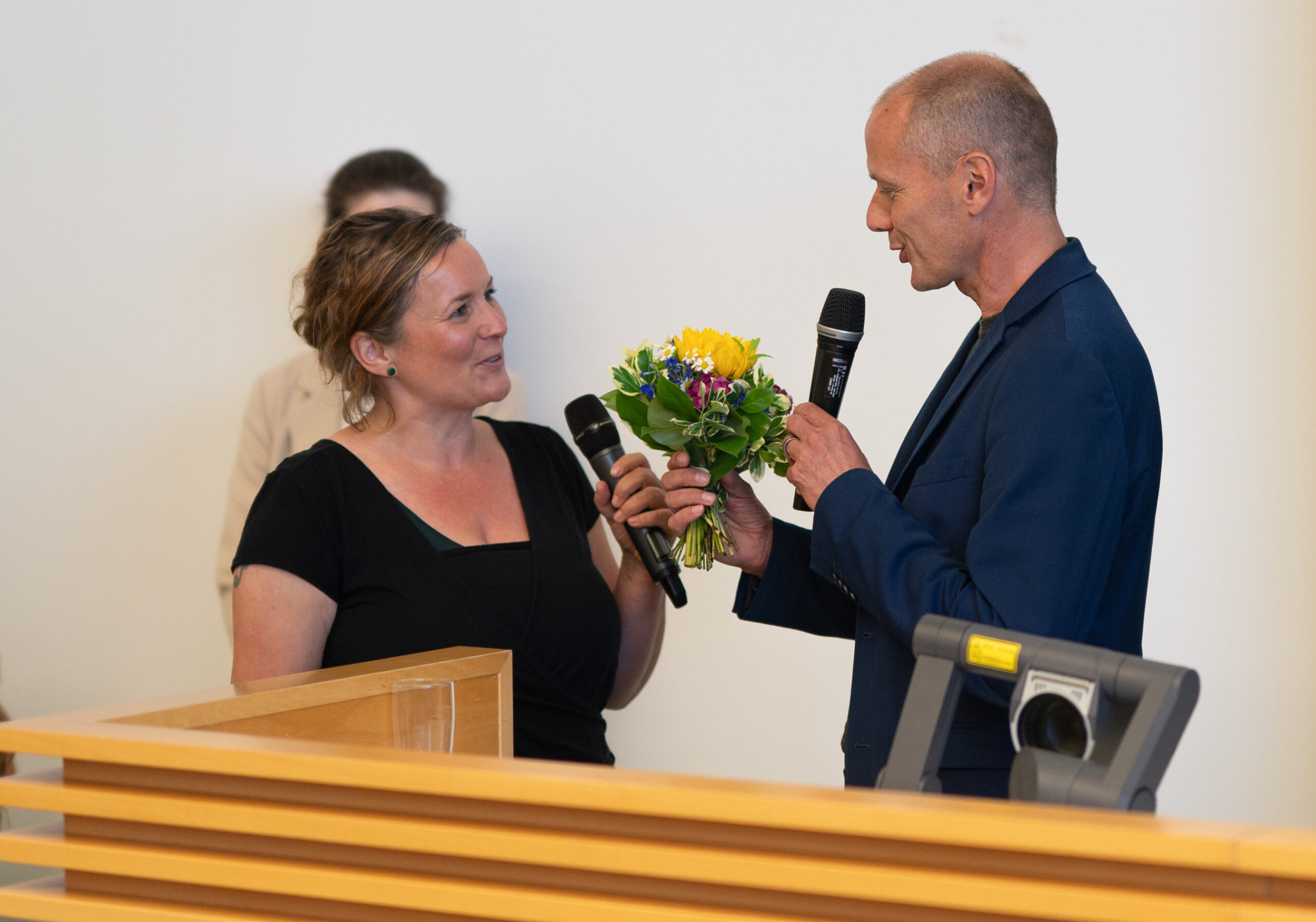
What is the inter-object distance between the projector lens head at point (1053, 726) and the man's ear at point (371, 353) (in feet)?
5.91

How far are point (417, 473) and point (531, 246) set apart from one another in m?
1.37

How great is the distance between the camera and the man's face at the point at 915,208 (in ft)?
6.10

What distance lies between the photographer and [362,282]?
2568 mm

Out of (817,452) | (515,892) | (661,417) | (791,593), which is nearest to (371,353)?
(661,417)

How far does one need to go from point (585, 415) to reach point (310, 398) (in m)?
1.51

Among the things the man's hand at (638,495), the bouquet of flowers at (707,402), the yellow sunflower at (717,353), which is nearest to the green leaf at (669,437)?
the bouquet of flowers at (707,402)

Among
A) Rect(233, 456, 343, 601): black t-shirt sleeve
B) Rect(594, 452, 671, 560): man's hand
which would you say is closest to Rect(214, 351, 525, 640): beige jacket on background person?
Rect(233, 456, 343, 601): black t-shirt sleeve

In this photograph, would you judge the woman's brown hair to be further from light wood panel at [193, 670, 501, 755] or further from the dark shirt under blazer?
the dark shirt under blazer

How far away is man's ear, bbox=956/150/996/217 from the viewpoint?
1.82 metres

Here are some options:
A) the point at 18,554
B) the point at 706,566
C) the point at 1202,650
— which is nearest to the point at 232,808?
the point at 706,566

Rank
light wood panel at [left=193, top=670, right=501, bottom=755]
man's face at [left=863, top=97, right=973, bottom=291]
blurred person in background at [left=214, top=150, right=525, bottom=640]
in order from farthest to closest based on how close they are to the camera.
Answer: blurred person in background at [left=214, top=150, right=525, bottom=640] < man's face at [left=863, top=97, right=973, bottom=291] < light wood panel at [left=193, top=670, right=501, bottom=755]

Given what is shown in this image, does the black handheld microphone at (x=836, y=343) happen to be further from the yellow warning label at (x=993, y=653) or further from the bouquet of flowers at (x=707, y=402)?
the yellow warning label at (x=993, y=653)

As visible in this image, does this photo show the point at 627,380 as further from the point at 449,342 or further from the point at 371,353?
the point at 371,353

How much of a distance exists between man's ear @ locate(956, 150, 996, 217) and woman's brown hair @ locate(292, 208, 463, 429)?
1.19m
